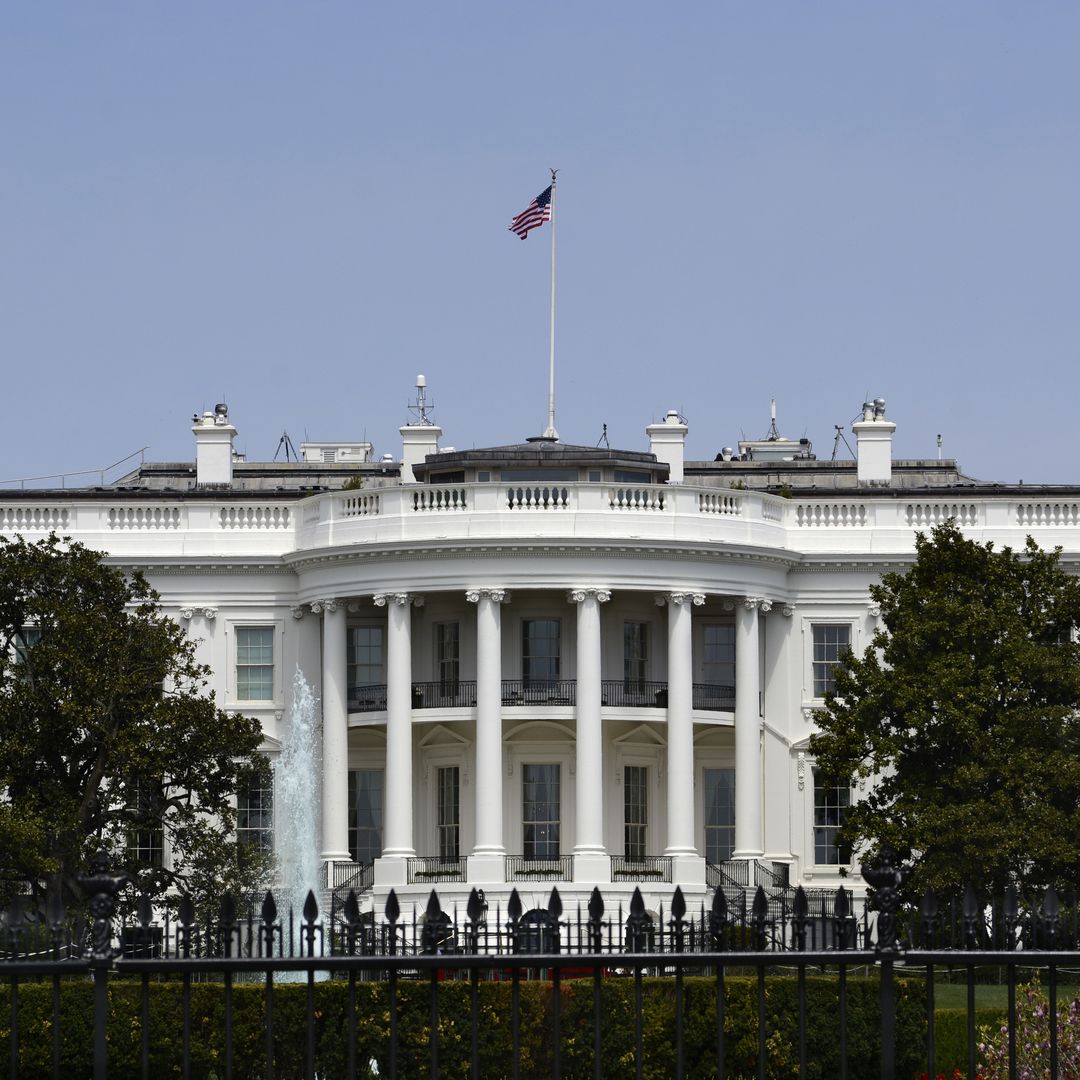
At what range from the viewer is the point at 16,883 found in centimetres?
5288

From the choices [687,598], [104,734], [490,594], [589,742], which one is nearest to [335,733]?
[490,594]

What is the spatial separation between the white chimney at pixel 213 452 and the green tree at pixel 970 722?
22306mm

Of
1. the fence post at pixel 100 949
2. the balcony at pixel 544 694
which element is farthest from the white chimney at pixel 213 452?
the fence post at pixel 100 949

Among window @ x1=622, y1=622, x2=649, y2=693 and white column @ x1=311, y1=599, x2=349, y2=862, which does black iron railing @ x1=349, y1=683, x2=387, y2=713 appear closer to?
white column @ x1=311, y1=599, x2=349, y2=862

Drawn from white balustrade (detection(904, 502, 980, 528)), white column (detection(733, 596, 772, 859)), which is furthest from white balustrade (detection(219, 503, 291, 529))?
white balustrade (detection(904, 502, 980, 528))

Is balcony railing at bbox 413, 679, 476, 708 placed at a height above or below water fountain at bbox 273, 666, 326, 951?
above

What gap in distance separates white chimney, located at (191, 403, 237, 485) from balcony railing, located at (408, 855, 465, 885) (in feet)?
46.0

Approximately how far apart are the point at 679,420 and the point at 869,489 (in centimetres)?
538

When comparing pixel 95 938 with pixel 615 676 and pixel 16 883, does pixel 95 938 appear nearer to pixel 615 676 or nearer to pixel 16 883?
pixel 16 883

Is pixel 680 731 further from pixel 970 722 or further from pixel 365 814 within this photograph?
pixel 970 722

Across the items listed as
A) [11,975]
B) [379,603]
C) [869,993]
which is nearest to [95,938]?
[11,975]

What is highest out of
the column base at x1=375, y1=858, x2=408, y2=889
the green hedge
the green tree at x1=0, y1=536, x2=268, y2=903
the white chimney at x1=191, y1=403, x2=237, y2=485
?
the white chimney at x1=191, y1=403, x2=237, y2=485

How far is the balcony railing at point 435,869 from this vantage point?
63.2 metres

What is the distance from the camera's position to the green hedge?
3556 cm
